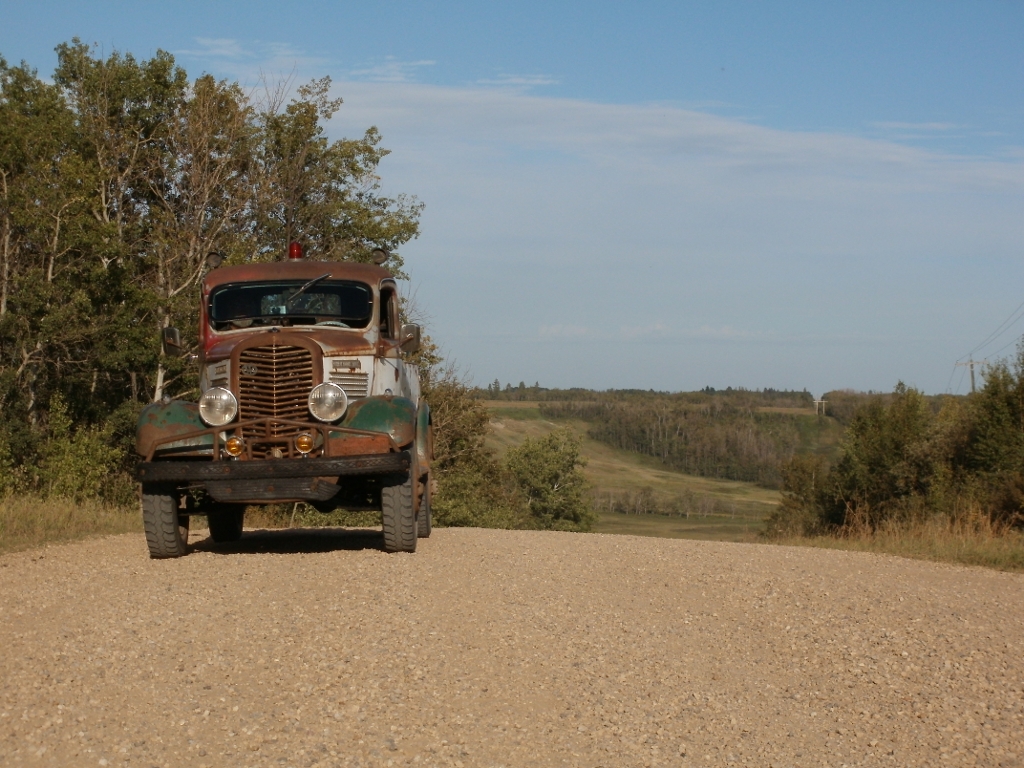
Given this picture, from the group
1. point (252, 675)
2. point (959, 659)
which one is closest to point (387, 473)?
point (252, 675)

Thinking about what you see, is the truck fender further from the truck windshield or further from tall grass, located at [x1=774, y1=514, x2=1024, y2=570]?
tall grass, located at [x1=774, y1=514, x2=1024, y2=570]

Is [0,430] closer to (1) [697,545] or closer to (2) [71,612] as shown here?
(1) [697,545]

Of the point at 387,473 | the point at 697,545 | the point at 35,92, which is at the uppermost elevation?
the point at 35,92

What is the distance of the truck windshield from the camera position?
11.0 meters

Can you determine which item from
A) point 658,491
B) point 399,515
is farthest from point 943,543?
point 658,491

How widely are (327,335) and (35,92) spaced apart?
86.3ft

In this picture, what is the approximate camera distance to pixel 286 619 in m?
7.12

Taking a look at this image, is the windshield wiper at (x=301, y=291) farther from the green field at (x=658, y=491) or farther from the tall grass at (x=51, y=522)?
the green field at (x=658, y=491)

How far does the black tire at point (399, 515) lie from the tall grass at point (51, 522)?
3.83m

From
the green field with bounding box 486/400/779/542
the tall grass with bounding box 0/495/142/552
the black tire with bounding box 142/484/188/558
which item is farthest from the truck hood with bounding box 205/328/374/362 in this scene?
the green field with bounding box 486/400/779/542

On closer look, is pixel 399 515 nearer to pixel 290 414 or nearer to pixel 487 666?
pixel 290 414

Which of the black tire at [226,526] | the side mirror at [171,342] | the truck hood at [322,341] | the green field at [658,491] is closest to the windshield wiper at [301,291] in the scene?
the truck hood at [322,341]

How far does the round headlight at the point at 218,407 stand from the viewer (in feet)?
32.9

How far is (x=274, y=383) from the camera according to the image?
10.2 meters
